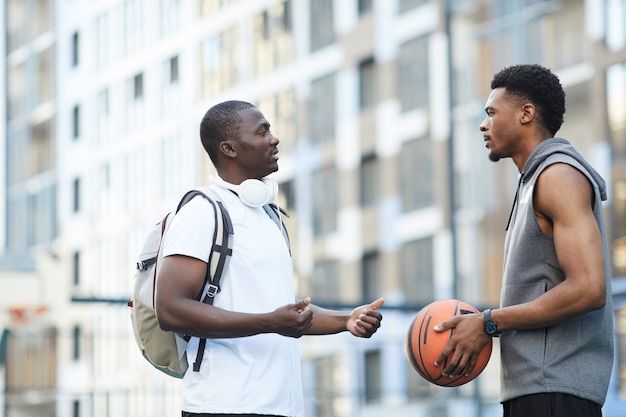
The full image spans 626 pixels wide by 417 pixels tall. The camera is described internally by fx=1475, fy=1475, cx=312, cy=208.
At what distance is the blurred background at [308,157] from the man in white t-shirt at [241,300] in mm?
7807

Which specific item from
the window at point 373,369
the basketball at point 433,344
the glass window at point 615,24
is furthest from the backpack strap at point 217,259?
the window at point 373,369

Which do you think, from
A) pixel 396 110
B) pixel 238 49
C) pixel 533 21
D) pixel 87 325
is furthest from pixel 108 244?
pixel 533 21

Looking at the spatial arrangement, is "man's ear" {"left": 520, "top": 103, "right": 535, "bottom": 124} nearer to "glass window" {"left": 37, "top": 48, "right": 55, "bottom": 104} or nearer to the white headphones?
the white headphones

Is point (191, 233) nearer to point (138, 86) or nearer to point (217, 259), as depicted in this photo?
point (217, 259)

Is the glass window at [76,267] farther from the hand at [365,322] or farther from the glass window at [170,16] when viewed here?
the hand at [365,322]

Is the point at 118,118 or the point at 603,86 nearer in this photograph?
the point at 603,86

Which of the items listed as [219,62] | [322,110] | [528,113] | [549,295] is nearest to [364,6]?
[322,110]

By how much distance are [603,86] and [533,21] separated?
204 cm

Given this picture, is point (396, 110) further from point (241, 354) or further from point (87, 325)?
point (241, 354)

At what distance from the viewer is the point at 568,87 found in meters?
25.8

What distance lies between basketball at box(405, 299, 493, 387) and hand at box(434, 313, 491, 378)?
0.10 ft

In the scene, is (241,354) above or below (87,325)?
below

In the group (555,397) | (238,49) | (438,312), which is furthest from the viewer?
(238,49)

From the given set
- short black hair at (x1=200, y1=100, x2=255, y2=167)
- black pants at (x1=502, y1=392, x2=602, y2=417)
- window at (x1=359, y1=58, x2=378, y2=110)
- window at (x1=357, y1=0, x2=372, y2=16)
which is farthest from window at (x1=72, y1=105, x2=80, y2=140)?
black pants at (x1=502, y1=392, x2=602, y2=417)
